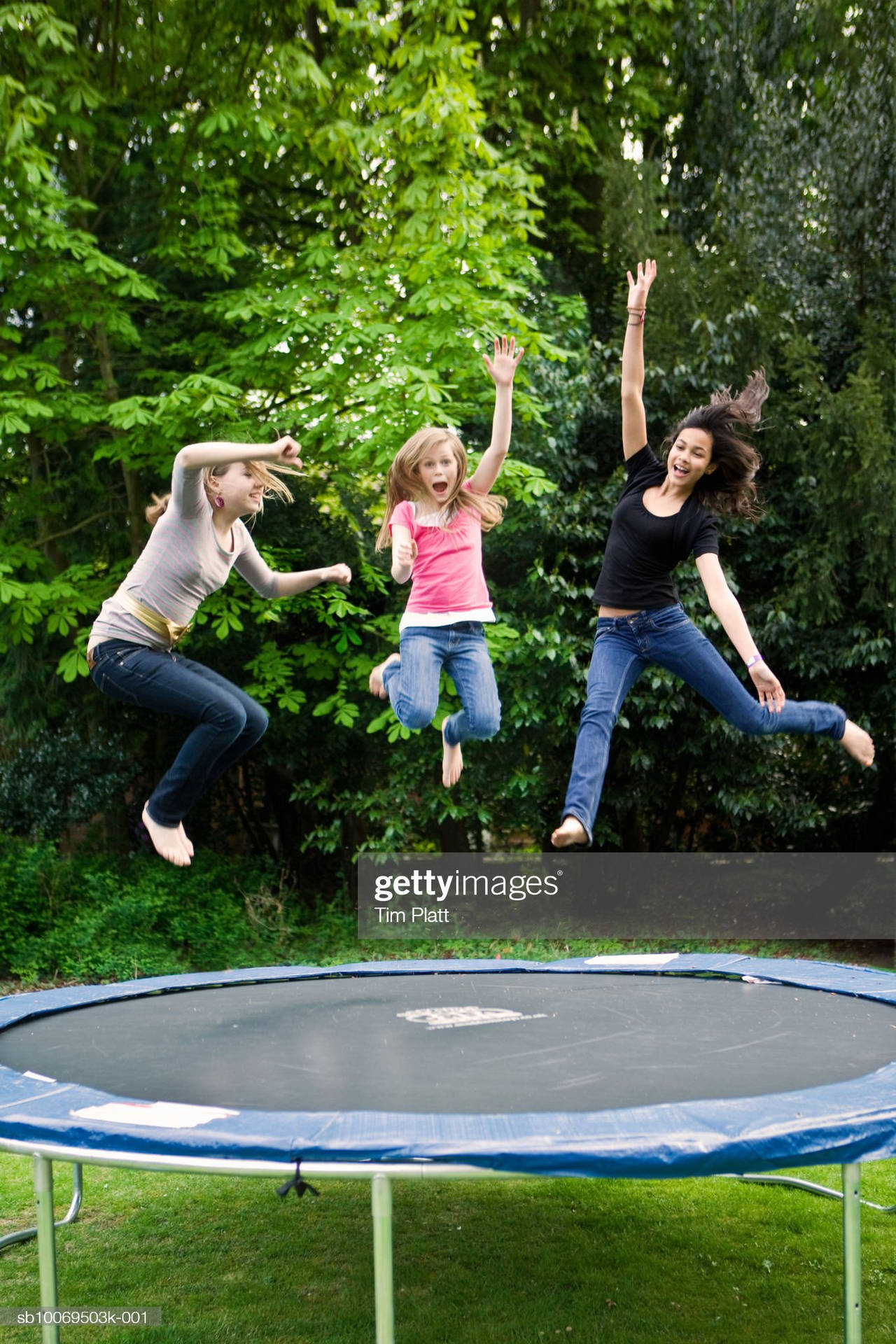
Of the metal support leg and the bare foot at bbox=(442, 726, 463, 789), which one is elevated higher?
the bare foot at bbox=(442, 726, 463, 789)

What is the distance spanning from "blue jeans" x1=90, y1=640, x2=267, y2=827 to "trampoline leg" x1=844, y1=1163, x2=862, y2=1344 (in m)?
1.41

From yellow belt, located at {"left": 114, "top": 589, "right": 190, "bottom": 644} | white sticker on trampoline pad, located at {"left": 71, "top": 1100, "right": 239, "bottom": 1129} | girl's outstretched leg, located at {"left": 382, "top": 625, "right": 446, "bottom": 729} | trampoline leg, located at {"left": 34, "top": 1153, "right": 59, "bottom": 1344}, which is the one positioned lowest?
trampoline leg, located at {"left": 34, "top": 1153, "right": 59, "bottom": 1344}

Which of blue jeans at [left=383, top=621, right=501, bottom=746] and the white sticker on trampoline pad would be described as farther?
blue jeans at [left=383, top=621, right=501, bottom=746]

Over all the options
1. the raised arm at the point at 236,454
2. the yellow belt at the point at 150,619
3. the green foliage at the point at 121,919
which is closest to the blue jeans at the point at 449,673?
the yellow belt at the point at 150,619

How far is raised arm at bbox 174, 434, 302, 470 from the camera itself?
2.21m

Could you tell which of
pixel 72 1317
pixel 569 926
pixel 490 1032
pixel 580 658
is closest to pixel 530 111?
pixel 580 658

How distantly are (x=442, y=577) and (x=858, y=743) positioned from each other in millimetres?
1036

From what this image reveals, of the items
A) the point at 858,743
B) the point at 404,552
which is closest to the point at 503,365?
the point at 404,552

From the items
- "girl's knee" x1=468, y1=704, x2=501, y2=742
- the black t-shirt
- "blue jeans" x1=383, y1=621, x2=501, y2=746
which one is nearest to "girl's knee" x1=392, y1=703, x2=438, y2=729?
"blue jeans" x1=383, y1=621, x2=501, y2=746

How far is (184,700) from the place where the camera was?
99.5 inches

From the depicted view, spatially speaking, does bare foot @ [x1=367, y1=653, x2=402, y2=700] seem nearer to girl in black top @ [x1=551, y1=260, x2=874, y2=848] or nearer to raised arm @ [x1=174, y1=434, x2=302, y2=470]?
girl in black top @ [x1=551, y1=260, x2=874, y2=848]

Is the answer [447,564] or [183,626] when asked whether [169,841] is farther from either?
[447,564]

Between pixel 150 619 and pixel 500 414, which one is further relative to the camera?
pixel 500 414

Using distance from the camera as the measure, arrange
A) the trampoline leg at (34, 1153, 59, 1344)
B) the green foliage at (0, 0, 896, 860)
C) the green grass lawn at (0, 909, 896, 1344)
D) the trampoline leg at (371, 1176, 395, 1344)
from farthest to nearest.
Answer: the green foliage at (0, 0, 896, 860) → the green grass lawn at (0, 909, 896, 1344) → the trampoline leg at (34, 1153, 59, 1344) → the trampoline leg at (371, 1176, 395, 1344)
